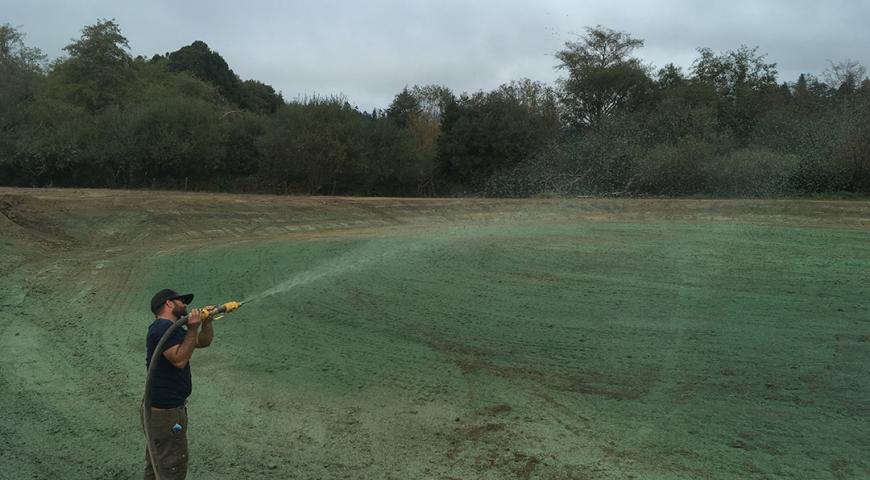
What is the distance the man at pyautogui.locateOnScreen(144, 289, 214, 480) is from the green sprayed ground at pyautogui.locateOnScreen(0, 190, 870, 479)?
3.59ft

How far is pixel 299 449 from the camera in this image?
6.56 meters

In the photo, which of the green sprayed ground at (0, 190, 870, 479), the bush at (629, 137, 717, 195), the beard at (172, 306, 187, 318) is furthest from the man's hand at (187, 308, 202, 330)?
the bush at (629, 137, 717, 195)

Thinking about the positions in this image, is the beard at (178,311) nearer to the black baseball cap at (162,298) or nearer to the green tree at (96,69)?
the black baseball cap at (162,298)

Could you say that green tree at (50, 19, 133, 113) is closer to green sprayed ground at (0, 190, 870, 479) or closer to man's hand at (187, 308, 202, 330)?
green sprayed ground at (0, 190, 870, 479)

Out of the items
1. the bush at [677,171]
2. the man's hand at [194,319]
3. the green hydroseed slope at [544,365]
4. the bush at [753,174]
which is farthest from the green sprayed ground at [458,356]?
the bush at [677,171]

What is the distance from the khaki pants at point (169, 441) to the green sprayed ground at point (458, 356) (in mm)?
1015

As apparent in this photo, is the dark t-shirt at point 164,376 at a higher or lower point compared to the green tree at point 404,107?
lower

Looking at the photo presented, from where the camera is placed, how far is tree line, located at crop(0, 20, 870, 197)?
93.7 feet

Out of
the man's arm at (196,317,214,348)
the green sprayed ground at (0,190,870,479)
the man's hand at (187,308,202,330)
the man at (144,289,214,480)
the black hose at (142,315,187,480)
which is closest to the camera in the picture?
the black hose at (142,315,187,480)

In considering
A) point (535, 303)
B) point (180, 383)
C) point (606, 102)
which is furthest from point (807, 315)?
point (606, 102)

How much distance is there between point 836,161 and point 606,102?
18861 mm

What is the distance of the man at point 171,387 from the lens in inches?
191

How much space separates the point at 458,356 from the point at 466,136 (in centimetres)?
3052

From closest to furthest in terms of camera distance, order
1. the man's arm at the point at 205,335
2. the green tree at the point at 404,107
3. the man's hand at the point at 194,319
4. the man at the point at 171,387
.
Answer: the man's hand at the point at 194,319, the man at the point at 171,387, the man's arm at the point at 205,335, the green tree at the point at 404,107
